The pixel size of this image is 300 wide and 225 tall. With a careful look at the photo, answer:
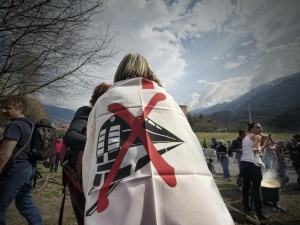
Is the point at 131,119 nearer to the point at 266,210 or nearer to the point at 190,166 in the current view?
the point at 190,166

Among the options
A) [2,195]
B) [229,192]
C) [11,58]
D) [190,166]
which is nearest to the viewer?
[190,166]

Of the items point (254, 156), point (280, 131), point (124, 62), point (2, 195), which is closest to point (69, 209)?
point (2, 195)

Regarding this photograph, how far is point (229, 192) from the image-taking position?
24.1ft

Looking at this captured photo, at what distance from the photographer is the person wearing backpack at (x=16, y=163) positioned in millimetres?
2633

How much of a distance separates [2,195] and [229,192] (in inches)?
258

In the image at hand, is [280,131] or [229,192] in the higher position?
[280,131]

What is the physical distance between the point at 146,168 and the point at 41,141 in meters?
2.32

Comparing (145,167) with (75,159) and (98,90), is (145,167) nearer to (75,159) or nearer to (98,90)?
(75,159)

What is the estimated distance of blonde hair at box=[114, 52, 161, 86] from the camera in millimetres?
1661

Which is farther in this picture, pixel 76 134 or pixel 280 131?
pixel 280 131

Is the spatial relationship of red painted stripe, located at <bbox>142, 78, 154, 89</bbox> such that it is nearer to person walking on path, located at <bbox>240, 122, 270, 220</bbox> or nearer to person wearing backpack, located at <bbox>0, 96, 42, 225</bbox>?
person wearing backpack, located at <bbox>0, 96, 42, 225</bbox>

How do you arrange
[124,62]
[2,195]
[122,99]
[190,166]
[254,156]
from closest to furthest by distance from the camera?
1. [190,166]
2. [122,99]
3. [124,62]
4. [2,195]
5. [254,156]

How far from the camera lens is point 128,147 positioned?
1.20 meters

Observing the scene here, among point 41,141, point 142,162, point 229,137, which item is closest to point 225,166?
point 41,141
